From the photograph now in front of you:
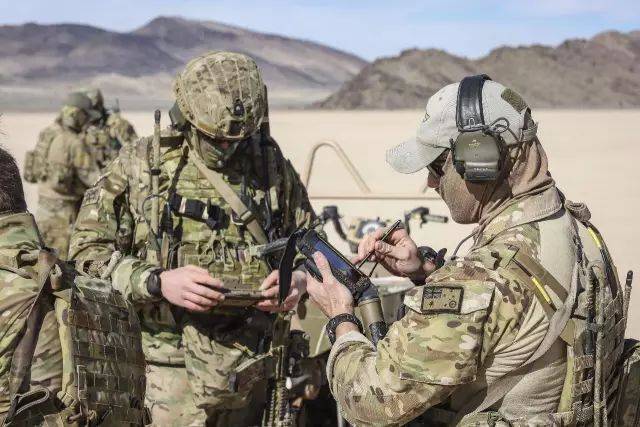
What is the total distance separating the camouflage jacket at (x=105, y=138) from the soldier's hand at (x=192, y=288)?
6585mm

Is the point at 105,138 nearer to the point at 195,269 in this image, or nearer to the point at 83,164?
the point at 83,164

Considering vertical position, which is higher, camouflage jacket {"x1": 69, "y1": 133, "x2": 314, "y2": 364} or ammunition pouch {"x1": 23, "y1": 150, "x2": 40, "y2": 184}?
camouflage jacket {"x1": 69, "y1": 133, "x2": 314, "y2": 364}

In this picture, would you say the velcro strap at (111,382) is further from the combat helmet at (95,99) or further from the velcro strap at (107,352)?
the combat helmet at (95,99)

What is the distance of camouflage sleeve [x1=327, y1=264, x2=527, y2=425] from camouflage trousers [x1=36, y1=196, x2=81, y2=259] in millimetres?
8307

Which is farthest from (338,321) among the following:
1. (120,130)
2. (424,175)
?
(424,175)

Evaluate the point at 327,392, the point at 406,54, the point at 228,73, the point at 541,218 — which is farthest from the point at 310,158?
the point at 406,54

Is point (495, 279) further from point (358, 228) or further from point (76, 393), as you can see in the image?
point (358, 228)

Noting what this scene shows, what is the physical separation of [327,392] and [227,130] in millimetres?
2094

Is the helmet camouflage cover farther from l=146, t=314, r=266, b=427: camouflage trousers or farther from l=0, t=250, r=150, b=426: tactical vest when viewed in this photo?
l=0, t=250, r=150, b=426: tactical vest

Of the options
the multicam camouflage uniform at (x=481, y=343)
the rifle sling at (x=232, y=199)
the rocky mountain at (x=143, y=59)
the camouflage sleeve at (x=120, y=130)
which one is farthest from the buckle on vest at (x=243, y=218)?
the rocky mountain at (x=143, y=59)

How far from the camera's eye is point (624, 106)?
178 ft

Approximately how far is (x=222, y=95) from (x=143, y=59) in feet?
341

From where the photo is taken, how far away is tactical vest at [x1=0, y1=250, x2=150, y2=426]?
3004 millimetres

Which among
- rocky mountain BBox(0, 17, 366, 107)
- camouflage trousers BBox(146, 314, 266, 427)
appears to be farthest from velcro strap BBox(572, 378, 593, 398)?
rocky mountain BBox(0, 17, 366, 107)
